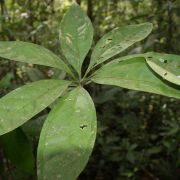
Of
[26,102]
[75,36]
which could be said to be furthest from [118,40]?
[26,102]

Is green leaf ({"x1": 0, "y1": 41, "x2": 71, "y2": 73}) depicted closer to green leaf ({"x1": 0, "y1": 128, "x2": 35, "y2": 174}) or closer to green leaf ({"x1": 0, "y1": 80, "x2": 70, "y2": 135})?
green leaf ({"x1": 0, "y1": 80, "x2": 70, "y2": 135})

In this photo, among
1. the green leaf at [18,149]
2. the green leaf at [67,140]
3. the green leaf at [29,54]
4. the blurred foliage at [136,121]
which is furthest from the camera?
the blurred foliage at [136,121]

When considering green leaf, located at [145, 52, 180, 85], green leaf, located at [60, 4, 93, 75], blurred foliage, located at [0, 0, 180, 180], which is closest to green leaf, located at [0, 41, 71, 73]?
green leaf, located at [60, 4, 93, 75]

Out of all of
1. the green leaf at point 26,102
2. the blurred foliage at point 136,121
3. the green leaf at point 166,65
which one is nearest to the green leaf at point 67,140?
the green leaf at point 26,102

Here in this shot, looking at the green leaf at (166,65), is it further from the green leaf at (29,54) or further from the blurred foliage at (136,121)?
the blurred foliage at (136,121)

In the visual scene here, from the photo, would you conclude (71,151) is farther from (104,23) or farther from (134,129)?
(104,23)

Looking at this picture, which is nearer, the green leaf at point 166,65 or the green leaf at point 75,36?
the green leaf at point 166,65

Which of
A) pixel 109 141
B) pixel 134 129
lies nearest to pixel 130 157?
pixel 109 141
